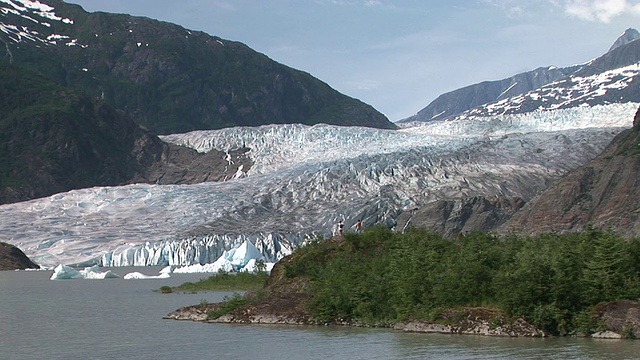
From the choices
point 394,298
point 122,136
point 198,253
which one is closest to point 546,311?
point 394,298

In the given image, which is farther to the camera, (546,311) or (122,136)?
(122,136)

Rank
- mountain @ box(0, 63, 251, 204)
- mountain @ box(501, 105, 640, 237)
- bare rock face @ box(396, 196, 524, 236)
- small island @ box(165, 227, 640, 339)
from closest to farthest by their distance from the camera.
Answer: small island @ box(165, 227, 640, 339), mountain @ box(501, 105, 640, 237), bare rock face @ box(396, 196, 524, 236), mountain @ box(0, 63, 251, 204)

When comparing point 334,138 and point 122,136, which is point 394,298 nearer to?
point 334,138

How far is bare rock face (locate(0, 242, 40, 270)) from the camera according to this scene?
8675 centimetres

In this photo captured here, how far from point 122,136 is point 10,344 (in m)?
141

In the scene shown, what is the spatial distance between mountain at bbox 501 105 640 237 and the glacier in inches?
811

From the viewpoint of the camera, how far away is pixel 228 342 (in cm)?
2783

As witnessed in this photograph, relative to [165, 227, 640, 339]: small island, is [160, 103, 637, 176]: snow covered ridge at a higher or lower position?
higher

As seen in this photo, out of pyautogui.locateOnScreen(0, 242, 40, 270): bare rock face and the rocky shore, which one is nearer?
the rocky shore

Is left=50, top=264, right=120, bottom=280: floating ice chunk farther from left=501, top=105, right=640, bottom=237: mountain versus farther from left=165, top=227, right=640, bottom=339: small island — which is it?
left=165, top=227, right=640, bottom=339: small island

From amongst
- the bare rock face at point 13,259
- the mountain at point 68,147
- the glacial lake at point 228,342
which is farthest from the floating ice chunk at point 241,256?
the mountain at point 68,147

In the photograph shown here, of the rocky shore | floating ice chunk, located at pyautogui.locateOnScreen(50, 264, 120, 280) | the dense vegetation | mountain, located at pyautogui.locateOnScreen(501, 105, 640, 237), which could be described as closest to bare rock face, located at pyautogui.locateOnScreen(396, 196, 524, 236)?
mountain, located at pyautogui.locateOnScreen(501, 105, 640, 237)

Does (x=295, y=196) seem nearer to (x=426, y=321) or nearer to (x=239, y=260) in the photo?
(x=239, y=260)

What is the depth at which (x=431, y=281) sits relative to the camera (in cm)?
2988
